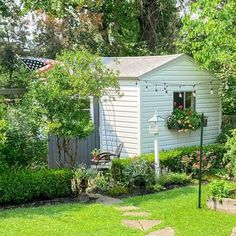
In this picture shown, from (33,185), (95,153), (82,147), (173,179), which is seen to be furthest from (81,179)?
(82,147)

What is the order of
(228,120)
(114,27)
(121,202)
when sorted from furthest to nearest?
(114,27)
(228,120)
(121,202)

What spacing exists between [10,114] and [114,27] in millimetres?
12390

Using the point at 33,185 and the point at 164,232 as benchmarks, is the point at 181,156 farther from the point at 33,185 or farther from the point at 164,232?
the point at 164,232

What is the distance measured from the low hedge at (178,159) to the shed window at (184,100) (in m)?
1.25

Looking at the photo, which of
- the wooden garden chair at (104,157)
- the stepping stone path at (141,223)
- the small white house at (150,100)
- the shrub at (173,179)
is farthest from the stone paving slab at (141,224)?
the small white house at (150,100)

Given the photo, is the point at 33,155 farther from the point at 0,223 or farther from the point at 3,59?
the point at 3,59

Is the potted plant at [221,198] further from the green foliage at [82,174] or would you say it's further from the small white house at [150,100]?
the small white house at [150,100]

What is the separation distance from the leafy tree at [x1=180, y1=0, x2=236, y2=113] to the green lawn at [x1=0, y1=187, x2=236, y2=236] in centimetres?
446

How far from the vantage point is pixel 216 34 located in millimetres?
11250

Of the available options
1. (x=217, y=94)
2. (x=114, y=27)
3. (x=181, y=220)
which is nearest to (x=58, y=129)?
(x=181, y=220)

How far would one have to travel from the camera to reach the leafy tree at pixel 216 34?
11.0 meters

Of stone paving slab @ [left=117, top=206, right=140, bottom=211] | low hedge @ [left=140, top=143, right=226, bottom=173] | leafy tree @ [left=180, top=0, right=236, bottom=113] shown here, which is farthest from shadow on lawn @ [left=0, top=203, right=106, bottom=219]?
leafy tree @ [left=180, top=0, right=236, bottom=113]

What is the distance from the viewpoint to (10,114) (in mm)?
9086

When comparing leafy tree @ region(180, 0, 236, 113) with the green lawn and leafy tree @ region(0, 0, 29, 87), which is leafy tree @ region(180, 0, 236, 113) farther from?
leafy tree @ region(0, 0, 29, 87)
